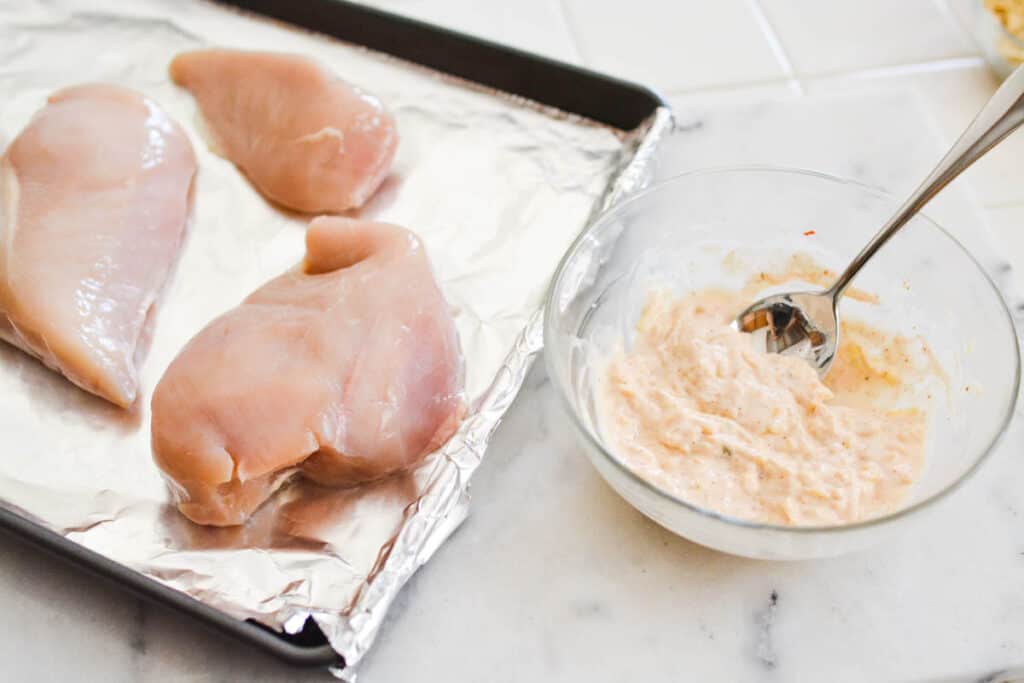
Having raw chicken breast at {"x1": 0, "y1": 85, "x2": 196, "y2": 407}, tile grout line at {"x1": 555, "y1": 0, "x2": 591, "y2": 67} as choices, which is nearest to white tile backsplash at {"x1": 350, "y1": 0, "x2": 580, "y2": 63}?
tile grout line at {"x1": 555, "y1": 0, "x2": 591, "y2": 67}

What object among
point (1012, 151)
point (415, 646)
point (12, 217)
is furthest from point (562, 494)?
point (1012, 151)

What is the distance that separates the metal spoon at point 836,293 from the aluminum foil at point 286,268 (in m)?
0.29

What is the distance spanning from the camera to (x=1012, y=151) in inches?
64.5

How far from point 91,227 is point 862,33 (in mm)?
1360

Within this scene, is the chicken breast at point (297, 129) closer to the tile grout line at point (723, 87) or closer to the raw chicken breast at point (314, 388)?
the raw chicken breast at point (314, 388)

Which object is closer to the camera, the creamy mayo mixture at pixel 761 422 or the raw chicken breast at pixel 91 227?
the creamy mayo mixture at pixel 761 422

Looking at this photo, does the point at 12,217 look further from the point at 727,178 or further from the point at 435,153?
the point at 727,178

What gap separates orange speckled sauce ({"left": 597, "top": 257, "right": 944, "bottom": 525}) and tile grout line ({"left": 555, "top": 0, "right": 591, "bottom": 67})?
0.70 meters

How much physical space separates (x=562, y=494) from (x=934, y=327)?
50 cm

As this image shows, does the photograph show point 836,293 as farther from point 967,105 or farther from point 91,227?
point 91,227

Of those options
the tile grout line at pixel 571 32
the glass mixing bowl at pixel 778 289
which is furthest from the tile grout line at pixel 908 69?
the glass mixing bowl at pixel 778 289

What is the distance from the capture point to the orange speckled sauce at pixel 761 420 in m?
1.09

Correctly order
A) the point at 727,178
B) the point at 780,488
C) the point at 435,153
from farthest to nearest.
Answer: the point at 435,153 < the point at 727,178 < the point at 780,488

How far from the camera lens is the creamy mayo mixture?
3.56 ft
